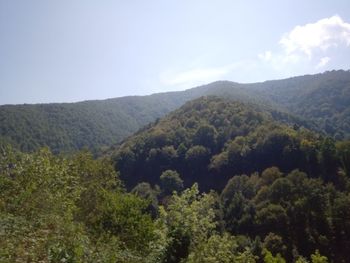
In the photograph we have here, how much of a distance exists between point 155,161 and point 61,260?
131137 millimetres

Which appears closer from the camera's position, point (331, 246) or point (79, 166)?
point (79, 166)

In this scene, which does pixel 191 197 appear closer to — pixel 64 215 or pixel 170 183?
pixel 64 215

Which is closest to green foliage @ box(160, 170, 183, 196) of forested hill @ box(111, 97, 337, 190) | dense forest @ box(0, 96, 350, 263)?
dense forest @ box(0, 96, 350, 263)

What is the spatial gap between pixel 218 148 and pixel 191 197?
401ft

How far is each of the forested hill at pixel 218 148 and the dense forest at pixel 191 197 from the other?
1.22 feet

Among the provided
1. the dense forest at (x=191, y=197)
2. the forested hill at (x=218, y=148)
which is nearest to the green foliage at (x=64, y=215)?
→ the dense forest at (x=191, y=197)

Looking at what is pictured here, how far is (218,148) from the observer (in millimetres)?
141875

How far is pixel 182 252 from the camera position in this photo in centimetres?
1528

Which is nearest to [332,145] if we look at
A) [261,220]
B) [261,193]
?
[261,193]

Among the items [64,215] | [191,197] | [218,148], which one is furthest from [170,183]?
[64,215]

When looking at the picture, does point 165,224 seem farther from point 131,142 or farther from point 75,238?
point 131,142

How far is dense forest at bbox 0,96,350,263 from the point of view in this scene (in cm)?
1578

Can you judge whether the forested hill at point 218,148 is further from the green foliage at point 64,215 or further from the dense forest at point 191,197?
the green foliage at point 64,215

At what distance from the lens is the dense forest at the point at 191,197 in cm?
1578
